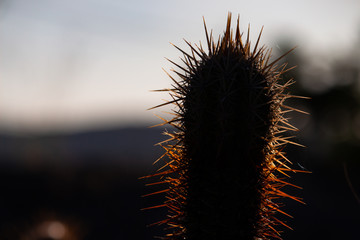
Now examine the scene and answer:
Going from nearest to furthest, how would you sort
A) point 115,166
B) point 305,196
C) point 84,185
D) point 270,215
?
point 270,215, point 84,185, point 305,196, point 115,166

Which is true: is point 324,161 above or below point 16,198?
above

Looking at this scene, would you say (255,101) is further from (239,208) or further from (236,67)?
(239,208)

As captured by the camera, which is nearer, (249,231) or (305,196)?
(249,231)

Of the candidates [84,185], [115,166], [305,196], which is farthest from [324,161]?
[84,185]

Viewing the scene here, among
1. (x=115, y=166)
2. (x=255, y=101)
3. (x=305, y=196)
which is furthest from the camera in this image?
(x=115, y=166)

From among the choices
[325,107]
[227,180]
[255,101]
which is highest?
[325,107]

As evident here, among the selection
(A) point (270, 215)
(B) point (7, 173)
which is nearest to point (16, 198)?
(B) point (7, 173)
